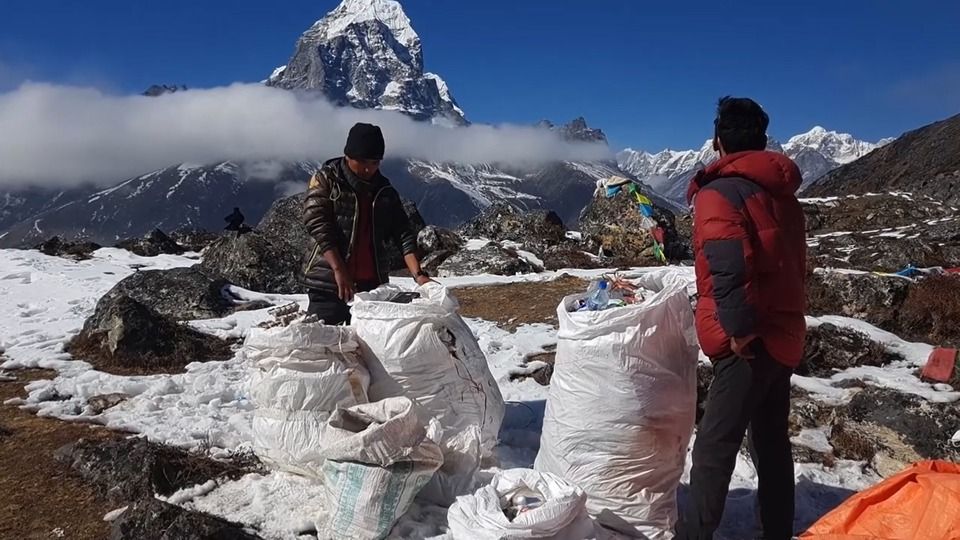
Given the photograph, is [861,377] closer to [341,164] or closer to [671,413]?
[671,413]

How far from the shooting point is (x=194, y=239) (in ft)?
64.4

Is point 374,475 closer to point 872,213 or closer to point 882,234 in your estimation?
point 882,234

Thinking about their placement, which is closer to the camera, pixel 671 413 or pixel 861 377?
pixel 671 413

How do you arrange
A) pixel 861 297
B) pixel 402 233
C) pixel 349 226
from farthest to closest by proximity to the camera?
pixel 861 297 → pixel 402 233 → pixel 349 226

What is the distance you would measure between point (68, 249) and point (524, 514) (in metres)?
15.0

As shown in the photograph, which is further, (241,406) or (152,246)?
(152,246)

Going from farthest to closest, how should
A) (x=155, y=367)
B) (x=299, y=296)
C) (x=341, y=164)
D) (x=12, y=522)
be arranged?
(x=299, y=296), (x=155, y=367), (x=341, y=164), (x=12, y=522)

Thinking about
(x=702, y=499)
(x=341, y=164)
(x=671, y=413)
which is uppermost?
(x=341, y=164)

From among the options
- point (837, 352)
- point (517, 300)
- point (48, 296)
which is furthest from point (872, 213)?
point (48, 296)

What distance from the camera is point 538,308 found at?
8.91 metres

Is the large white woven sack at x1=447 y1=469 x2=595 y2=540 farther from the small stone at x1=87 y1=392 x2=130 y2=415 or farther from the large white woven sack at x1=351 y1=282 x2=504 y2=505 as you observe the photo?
the small stone at x1=87 y1=392 x2=130 y2=415

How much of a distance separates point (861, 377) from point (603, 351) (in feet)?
11.7

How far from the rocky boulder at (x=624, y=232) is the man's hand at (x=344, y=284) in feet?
37.5

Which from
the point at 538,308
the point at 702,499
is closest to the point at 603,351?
the point at 702,499
